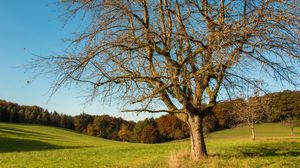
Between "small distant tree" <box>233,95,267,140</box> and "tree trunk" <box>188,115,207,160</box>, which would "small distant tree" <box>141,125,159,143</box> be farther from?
"tree trunk" <box>188,115,207,160</box>

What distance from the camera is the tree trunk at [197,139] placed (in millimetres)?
12492

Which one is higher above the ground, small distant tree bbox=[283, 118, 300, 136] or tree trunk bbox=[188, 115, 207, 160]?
small distant tree bbox=[283, 118, 300, 136]

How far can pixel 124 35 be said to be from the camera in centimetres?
1173

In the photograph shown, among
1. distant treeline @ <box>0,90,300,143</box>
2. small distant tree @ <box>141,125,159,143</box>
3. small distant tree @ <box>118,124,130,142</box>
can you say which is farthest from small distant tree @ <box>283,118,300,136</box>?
small distant tree @ <box>118,124,130,142</box>

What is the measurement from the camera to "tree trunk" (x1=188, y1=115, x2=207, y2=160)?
12.5 metres

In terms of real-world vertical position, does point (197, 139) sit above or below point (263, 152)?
above

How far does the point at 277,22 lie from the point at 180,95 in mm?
4210

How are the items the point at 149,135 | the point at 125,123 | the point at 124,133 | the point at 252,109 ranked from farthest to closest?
the point at 125,123
the point at 124,133
the point at 149,135
the point at 252,109

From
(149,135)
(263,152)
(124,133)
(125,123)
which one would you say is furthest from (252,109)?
(125,123)

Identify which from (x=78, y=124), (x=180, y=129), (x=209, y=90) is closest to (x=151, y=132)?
(x=180, y=129)

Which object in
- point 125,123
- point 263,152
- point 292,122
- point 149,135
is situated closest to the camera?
point 263,152

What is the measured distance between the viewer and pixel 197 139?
1259 cm

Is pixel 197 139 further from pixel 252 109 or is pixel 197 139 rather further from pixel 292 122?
pixel 292 122

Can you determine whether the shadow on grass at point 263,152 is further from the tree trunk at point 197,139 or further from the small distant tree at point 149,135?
the small distant tree at point 149,135
